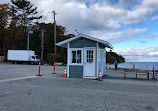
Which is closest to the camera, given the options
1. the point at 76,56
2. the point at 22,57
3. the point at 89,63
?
the point at 89,63

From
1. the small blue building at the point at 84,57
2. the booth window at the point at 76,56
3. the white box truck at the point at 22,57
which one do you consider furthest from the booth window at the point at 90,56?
the white box truck at the point at 22,57

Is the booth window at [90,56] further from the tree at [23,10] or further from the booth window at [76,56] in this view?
the tree at [23,10]

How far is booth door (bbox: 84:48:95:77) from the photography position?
1418 centimetres

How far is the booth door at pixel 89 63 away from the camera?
1418 cm

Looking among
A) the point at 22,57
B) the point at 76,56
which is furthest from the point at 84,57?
the point at 22,57

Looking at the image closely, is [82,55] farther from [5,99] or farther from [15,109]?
[15,109]

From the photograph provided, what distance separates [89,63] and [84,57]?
66cm

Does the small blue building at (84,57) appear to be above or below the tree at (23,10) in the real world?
below

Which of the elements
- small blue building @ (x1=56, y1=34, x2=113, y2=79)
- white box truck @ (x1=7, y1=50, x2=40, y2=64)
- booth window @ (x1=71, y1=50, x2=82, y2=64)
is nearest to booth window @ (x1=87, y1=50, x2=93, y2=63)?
small blue building @ (x1=56, y1=34, x2=113, y2=79)

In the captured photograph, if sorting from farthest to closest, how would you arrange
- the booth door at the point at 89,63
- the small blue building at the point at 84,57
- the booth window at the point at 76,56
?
1. the booth window at the point at 76,56
2. the booth door at the point at 89,63
3. the small blue building at the point at 84,57

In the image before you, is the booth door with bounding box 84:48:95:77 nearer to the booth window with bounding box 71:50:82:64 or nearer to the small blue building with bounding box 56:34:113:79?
the small blue building with bounding box 56:34:113:79

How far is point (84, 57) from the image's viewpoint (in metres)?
14.2

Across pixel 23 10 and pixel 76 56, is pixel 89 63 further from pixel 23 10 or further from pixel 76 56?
pixel 23 10

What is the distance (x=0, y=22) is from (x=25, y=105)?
140 feet
